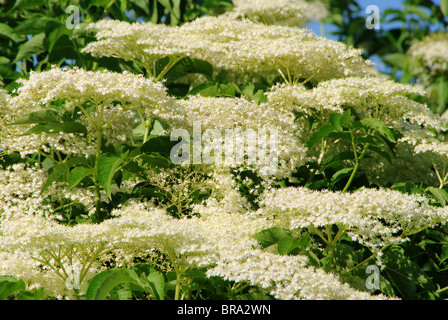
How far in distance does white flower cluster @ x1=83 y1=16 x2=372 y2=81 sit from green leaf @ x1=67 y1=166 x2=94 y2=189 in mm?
974

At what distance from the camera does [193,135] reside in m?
2.91

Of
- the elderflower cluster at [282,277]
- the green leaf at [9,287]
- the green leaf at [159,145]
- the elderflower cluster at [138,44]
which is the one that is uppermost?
the elderflower cluster at [138,44]

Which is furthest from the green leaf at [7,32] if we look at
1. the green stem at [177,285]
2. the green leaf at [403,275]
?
the green leaf at [403,275]

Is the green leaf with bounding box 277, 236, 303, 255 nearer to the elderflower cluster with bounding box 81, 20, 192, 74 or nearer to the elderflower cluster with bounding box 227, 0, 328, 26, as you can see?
the elderflower cluster with bounding box 81, 20, 192, 74

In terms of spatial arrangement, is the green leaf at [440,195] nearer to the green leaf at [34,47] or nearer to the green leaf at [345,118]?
the green leaf at [345,118]

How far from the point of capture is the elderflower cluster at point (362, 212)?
229 cm

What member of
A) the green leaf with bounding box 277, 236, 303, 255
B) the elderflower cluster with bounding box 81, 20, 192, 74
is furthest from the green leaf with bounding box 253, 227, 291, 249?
the elderflower cluster with bounding box 81, 20, 192, 74

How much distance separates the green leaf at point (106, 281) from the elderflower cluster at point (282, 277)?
0.31 metres

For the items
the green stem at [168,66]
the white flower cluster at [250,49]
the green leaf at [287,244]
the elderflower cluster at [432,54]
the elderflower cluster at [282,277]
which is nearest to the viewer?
the elderflower cluster at [282,277]

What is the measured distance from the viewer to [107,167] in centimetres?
266

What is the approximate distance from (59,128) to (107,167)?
1.08 ft

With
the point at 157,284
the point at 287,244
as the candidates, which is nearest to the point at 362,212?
the point at 287,244
